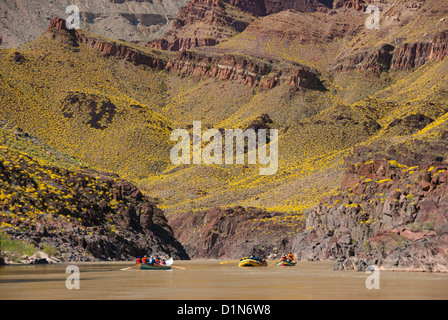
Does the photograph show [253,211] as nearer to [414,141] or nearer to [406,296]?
[414,141]

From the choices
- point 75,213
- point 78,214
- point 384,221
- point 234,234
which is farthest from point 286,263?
point 234,234

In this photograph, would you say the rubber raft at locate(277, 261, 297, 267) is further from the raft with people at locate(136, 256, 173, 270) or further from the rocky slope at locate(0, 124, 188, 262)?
the rocky slope at locate(0, 124, 188, 262)

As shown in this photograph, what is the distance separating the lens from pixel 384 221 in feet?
303

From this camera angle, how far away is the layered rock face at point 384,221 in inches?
2741

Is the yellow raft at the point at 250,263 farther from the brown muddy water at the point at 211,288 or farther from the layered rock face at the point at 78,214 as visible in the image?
the brown muddy water at the point at 211,288

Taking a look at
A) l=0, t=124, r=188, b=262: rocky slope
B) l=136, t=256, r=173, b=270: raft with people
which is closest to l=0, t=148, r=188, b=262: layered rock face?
l=0, t=124, r=188, b=262: rocky slope

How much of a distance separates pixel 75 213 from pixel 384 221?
41.2 m

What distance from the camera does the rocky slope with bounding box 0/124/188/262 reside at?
271 feet

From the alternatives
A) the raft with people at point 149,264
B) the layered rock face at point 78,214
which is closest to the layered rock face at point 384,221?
the raft with people at point 149,264

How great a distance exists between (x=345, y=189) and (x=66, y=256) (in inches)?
2148

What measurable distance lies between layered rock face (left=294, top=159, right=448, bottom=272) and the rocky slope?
24.2m

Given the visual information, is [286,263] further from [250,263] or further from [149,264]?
[149,264]

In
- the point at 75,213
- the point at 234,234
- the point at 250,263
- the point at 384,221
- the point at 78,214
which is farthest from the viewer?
the point at 234,234

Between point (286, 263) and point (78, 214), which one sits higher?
point (78, 214)
